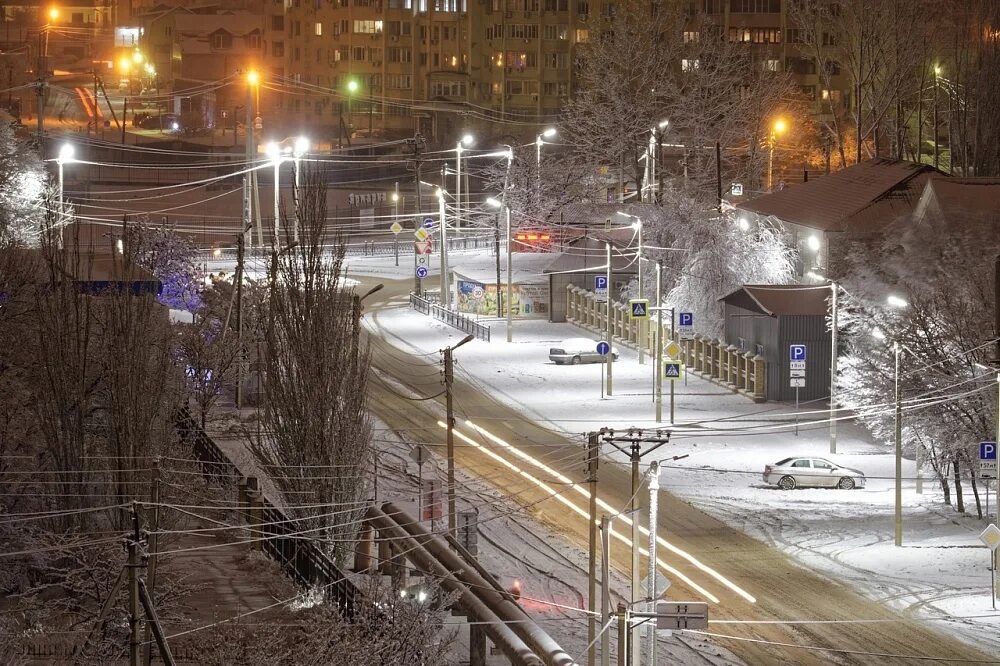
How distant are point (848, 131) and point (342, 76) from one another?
46.8 metres

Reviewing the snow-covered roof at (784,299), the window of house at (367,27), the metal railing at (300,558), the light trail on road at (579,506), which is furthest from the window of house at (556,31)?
the metal railing at (300,558)

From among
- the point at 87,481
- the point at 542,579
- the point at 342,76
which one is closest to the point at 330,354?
the point at 87,481

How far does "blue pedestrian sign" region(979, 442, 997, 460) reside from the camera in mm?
29453

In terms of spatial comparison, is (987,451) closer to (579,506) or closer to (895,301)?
(579,506)

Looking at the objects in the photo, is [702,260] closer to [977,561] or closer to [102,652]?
[977,561]

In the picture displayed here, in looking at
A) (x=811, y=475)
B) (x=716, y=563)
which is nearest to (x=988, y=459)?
(x=716, y=563)

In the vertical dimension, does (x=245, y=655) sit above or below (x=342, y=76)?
below

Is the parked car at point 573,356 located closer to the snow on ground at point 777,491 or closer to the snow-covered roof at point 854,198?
the snow on ground at point 777,491

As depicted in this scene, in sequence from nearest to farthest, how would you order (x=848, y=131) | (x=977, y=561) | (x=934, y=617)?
(x=934, y=617), (x=977, y=561), (x=848, y=131)

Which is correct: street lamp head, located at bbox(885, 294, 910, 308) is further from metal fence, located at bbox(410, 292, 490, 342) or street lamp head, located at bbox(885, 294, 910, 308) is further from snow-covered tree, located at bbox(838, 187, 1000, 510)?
metal fence, located at bbox(410, 292, 490, 342)

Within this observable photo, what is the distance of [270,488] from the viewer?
101 ft

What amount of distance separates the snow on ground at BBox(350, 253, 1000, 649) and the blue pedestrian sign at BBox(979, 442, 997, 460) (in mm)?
2154

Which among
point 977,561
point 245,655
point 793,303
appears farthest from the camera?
point 793,303

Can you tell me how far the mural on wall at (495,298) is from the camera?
62.2m
